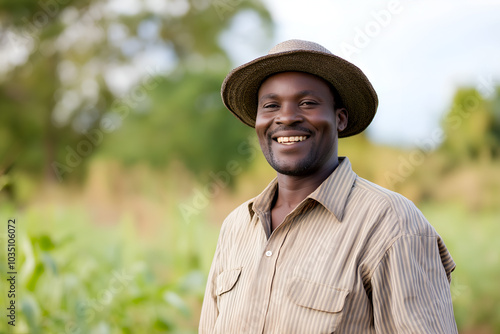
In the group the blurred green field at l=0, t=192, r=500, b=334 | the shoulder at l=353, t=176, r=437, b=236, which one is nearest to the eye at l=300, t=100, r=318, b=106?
the shoulder at l=353, t=176, r=437, b=236

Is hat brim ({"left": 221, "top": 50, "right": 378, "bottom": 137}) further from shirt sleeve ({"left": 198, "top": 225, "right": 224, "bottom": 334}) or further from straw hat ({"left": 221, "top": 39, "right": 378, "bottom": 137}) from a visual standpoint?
shirt sleeve ({"left": 198, "top": 225, "right": 224, "bottom": 334})

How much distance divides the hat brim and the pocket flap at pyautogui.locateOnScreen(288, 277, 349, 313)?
22.6 inches

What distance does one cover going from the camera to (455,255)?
3.80m

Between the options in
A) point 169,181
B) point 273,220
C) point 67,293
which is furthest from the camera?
point 169,181

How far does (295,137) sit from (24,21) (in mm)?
4864

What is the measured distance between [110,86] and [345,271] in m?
4.54

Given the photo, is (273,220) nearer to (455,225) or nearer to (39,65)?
(455,225)

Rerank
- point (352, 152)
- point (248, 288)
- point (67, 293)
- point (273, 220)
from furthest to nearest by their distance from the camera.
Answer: point (352, 152) < point (67, 293) < point (273, 220) < point (248, 288)

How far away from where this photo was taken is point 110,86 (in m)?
5.53

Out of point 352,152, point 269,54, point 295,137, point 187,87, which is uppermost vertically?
point 187,87

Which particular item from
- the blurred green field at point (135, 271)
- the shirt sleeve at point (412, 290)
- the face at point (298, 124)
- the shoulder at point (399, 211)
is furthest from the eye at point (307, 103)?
the blurred green field at point (135, 271)

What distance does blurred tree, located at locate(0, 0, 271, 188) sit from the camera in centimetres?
509

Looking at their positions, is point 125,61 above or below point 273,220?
above

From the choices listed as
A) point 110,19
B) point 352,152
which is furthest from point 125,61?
point 352,152
